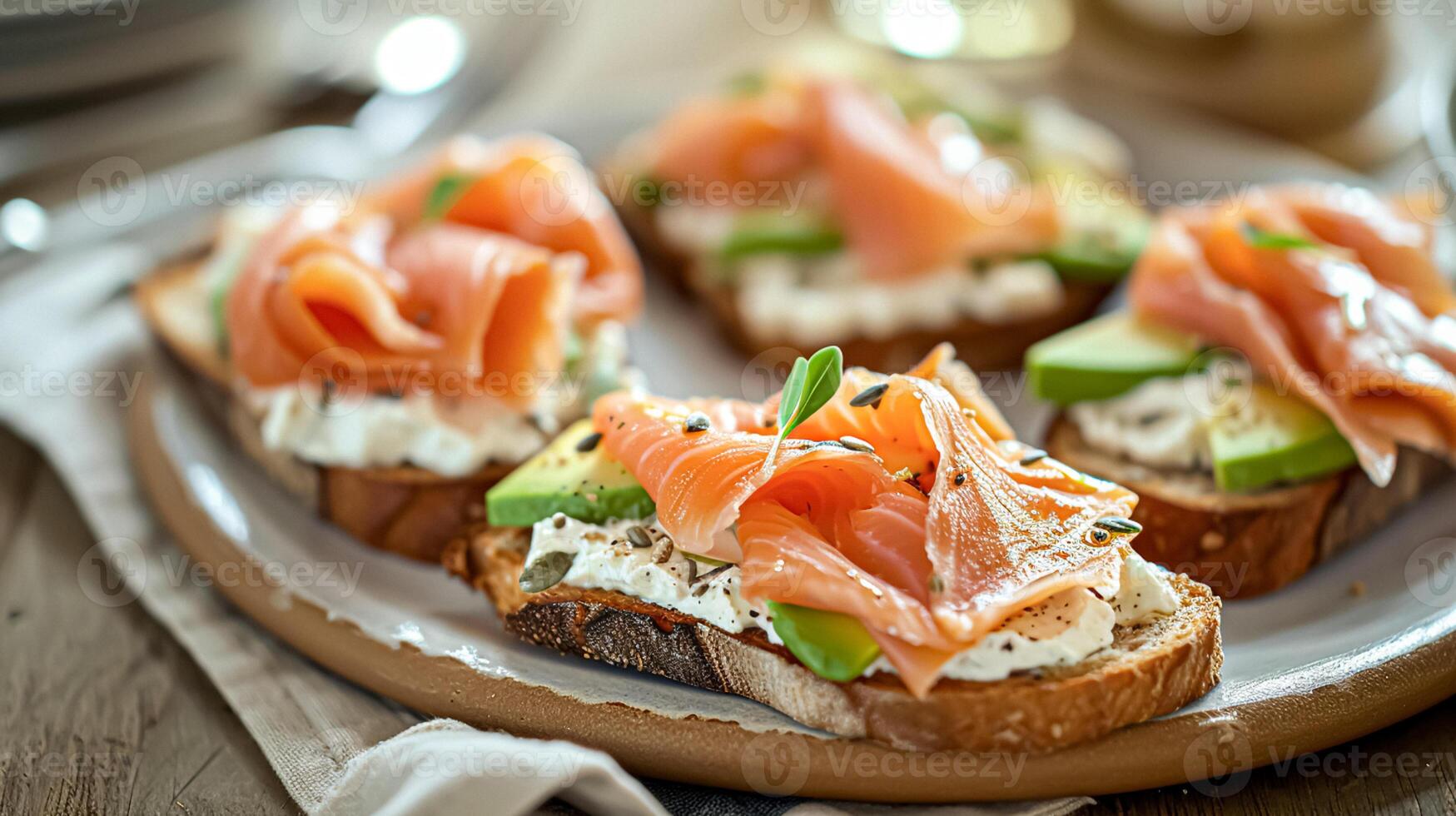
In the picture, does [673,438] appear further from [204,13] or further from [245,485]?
[204,13]

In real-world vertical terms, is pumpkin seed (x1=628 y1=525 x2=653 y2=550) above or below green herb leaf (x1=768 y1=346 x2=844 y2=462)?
below
